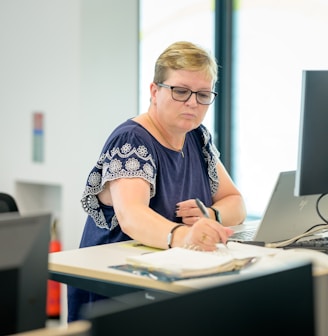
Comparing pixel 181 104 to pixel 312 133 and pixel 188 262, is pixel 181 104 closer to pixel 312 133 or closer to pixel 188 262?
pixel 312 133

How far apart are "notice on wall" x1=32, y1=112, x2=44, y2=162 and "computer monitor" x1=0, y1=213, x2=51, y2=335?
10.4 feet

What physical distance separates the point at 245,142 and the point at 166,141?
2108mm

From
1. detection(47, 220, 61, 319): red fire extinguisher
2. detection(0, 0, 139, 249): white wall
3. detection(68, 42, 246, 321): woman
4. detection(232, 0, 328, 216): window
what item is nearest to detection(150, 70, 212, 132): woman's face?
detection(68, 42, 246, 321): woman

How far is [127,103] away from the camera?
14.0ft

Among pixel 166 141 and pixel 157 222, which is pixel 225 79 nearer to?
pixel 166 141

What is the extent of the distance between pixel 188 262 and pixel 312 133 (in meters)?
0.56

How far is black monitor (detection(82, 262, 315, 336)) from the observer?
32.6 inches

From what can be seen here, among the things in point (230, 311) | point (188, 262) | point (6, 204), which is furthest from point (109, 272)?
point (230, 311)

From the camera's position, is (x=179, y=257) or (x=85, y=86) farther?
(x=85, y=86)

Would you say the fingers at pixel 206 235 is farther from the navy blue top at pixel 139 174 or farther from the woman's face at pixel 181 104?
the woman's face at pixel 181 104

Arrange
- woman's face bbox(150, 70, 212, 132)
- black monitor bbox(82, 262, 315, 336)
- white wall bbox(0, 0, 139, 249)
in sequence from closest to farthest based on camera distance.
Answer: black monitor bbox(82, 262, 315, 336) < woman's face bbox(150, 70, 212, 132) < white wall bbox(0, 0, 139, 249)

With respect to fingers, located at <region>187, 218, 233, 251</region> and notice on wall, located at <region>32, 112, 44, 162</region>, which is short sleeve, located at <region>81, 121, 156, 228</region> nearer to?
fingers, located at <region>187, 218, 233, 251</region>

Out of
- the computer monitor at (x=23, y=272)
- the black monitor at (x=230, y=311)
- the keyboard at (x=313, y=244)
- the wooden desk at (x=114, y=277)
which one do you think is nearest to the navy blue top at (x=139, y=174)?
the wooden desk at (x=114, y=277)

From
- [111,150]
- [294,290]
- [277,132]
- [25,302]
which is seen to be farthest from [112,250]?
[277,132]
